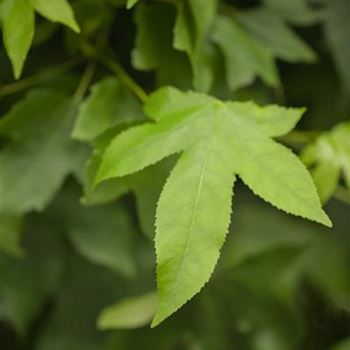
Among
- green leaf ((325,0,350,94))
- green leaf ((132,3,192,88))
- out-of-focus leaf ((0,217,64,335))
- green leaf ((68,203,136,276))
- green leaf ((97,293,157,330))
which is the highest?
green leaf ((132,3,192,88))

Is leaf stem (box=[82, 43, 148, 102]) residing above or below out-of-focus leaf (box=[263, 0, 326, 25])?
above

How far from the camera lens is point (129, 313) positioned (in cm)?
81

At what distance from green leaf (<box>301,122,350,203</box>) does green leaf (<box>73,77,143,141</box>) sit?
0.71 feet

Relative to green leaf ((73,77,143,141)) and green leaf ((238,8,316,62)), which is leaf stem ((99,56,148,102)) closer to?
green leaf ((73,77,143,141))

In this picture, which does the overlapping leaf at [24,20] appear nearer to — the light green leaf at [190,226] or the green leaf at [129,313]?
the light green leaf at [190,226]

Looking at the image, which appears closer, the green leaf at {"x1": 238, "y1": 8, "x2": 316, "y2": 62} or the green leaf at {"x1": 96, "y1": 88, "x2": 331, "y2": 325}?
the green leaf at {"x1": 96, "y1": 88, "x2": 331, "y2": 325}

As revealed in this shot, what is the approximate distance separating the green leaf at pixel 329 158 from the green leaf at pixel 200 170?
171 mm

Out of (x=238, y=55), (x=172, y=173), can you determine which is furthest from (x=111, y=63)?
(x=172, y=173)

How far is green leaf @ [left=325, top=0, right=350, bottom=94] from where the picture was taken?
92 centimetres

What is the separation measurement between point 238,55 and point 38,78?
0.22 meters

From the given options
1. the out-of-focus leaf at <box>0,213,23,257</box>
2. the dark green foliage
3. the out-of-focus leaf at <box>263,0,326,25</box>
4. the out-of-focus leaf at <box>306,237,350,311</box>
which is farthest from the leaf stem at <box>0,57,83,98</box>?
the out-of-focus leaf at <box>306,237,350,311</box>

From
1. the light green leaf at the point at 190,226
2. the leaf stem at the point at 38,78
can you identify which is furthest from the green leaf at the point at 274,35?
the light green leaf at the point at 190,226

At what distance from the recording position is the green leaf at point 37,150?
70cm

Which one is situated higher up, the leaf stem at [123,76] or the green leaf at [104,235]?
the leaf stem at [123,76]
